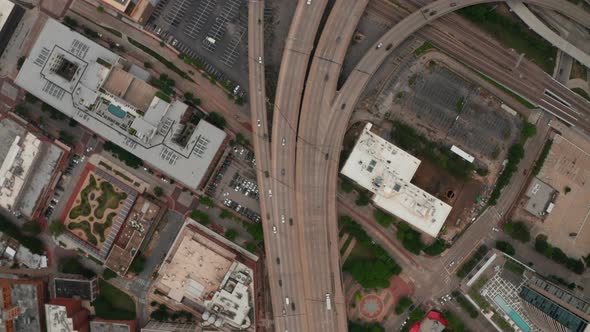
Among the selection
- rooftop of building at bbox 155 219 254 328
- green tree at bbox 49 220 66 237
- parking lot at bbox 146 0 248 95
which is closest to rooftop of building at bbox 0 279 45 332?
green tree at bbox 49 220 66 237

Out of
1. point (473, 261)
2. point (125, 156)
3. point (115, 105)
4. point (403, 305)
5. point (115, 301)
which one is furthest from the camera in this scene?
point (115, 301)

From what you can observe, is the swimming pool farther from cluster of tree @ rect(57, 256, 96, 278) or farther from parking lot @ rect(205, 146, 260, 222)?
cluster of tree @ rect(57, 256, 96, 278)

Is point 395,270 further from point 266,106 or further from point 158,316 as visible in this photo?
point 158,316

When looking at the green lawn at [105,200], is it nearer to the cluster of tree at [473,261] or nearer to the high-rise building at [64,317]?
the high-rise building at [64,317]

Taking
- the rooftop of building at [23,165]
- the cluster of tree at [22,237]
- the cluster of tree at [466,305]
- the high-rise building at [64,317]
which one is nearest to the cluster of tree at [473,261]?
the cluster of tree at [466,305]

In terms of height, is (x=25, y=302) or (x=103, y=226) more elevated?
(x=103, y=226)

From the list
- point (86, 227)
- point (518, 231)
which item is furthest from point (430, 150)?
point (86, 227)

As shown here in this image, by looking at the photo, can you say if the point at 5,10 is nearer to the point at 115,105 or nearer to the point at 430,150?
the point at 115,105
